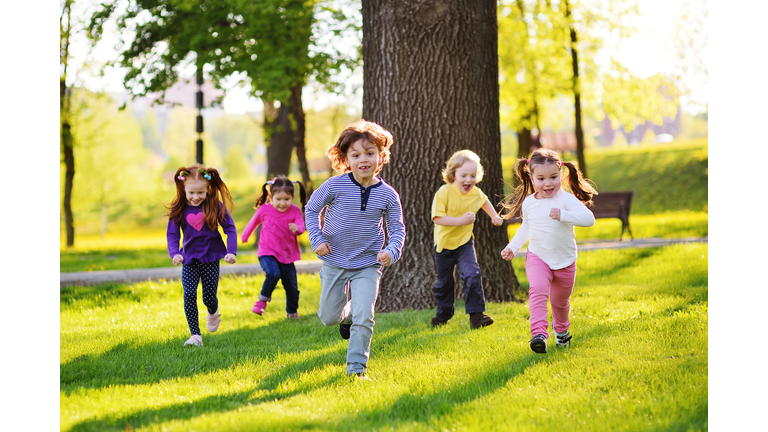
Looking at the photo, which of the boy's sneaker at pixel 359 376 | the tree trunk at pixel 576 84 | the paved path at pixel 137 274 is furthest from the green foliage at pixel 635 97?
the boy's sneaker at pixel 359 376

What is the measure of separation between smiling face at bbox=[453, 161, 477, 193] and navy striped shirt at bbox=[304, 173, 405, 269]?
1387mm

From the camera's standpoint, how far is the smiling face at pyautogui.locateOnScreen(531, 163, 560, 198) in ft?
15.7

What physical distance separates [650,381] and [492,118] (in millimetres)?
3782

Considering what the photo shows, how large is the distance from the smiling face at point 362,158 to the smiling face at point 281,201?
2.57m

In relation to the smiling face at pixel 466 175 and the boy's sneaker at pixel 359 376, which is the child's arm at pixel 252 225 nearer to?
the smiling face at pixel 466 175

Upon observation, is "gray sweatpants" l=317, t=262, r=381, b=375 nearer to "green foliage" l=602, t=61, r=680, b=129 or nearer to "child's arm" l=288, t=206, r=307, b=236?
"child's arm" l=288, t=206, r=307, b=236

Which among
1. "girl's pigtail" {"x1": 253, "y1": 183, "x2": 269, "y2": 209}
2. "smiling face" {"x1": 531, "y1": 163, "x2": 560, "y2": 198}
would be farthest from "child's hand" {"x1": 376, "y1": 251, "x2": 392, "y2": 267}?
"girl's pigtail" {"x1": 253, "y1": 183, "x2": 269, "y2": 209}

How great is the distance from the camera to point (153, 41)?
46.1ft

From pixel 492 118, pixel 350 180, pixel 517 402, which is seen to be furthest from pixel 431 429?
pixel 492 118

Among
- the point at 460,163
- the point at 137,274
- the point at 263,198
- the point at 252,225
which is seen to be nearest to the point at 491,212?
the point at 460,163

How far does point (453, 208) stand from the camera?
5.91 metres

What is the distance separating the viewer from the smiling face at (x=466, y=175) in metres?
5.81

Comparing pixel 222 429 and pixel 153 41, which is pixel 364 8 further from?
pixel 153 41

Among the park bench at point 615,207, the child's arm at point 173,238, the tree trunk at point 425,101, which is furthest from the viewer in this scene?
the park bench at point 615,207
